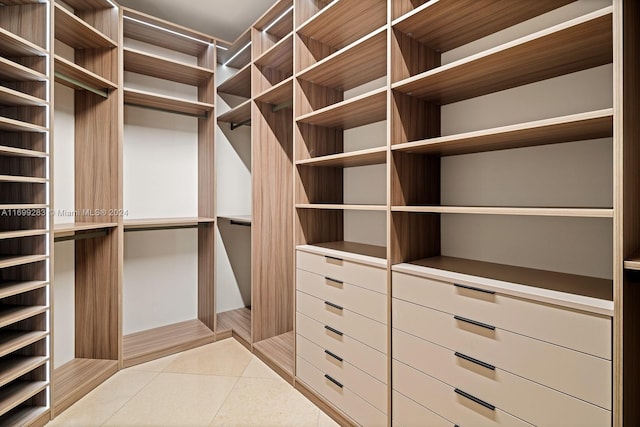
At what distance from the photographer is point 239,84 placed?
2977mm

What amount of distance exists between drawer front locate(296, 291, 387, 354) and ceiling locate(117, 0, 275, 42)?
2.34 m

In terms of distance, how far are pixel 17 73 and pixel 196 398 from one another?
6.82 ft

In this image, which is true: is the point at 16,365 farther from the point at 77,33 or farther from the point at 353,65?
the point at 353,65

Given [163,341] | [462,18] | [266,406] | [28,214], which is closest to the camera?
[462,18]

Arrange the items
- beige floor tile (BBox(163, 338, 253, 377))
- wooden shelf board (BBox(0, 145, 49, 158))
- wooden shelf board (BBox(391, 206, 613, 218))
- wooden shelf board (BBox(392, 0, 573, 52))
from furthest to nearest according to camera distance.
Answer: beige floor tile (BBox(163, 338, 253, 377)) → wooden shelf board (BBox(0, 145, 49, 158)) → wooden shelf board (BBox(392, 0, 573, 52)) → wooden shelf board (BBox(391, 206, 613, 218))

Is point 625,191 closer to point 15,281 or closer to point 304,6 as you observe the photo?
point 304,6

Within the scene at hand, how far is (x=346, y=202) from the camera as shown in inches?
95.3

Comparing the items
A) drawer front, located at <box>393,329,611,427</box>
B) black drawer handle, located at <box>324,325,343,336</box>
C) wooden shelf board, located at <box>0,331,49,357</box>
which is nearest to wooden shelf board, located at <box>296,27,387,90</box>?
drawer front, located at <box>393,329,611,427</box>

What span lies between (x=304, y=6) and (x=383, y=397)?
2.31m

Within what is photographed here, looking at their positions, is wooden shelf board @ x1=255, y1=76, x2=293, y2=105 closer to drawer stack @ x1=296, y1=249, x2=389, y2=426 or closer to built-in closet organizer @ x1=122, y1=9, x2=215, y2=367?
built-in closet organizer @ x1=122, y1=9, x2=215, y2=367

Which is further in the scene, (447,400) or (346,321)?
(346,321)

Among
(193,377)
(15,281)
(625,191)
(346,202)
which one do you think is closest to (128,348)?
(193,377)

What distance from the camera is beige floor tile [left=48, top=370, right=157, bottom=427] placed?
1857mm

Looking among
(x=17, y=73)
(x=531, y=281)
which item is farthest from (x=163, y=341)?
(x=531, y=281)
